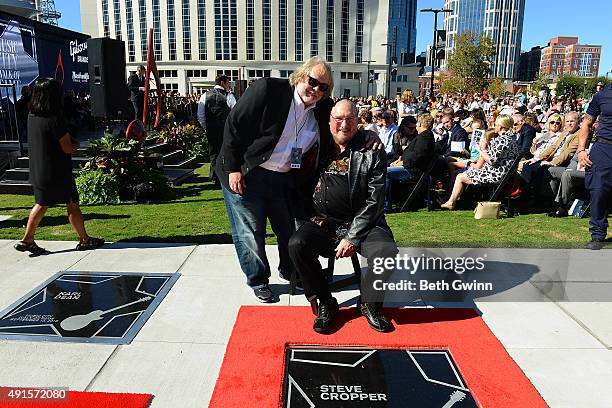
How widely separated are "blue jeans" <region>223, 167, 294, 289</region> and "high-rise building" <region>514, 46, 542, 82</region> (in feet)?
516

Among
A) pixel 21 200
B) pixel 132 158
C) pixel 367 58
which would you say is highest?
pixel 367 58

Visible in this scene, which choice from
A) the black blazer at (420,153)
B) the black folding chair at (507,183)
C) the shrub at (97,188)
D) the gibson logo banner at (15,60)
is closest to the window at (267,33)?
the gibson logo banner at (15,60)

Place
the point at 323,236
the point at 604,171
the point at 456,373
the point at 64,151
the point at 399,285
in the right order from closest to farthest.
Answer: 1. the point at 456,373
2. the point at 323,236
3. the point at 399,285
4. the point at 64,151
5. the point at 604,171

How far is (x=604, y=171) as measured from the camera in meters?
5.47

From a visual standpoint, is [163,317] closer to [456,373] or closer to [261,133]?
[261,133]

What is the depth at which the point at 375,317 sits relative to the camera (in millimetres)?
3625

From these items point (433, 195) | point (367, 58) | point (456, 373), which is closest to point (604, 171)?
point (433, 195)

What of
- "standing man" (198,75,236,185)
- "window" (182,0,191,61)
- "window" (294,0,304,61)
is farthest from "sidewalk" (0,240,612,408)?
"window" (182,0,191,61)

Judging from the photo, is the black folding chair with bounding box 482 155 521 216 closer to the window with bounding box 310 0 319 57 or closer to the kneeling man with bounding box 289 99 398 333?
the kneeling man with bounding box 289 99 398 333

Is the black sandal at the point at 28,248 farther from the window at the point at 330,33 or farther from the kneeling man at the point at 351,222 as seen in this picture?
the window at the point at 330,33

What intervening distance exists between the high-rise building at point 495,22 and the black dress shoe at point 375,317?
14678 centimetres

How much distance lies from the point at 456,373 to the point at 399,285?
1374mm

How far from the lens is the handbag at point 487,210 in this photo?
696 centimetres

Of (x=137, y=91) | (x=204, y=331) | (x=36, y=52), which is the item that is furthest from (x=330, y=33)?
(x=204, y=331)
